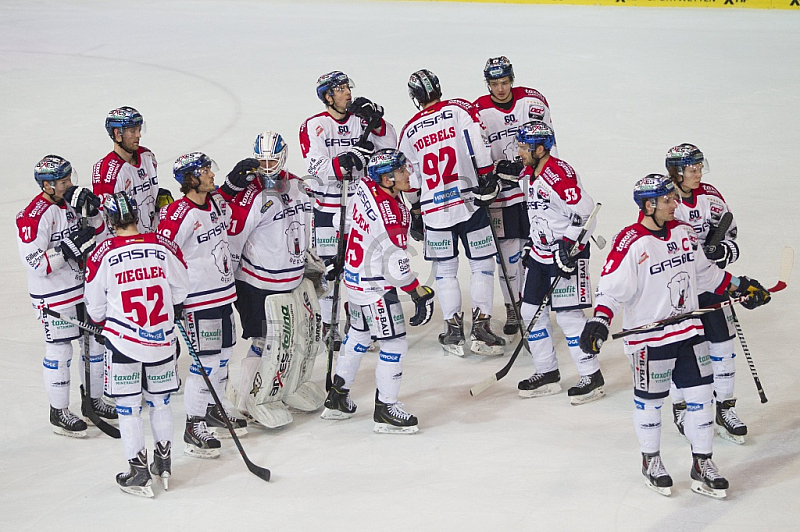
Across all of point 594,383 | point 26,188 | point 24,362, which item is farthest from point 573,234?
point 26,188

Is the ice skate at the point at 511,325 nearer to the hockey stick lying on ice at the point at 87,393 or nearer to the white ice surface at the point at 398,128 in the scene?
the white ice surface at the point at 398,128

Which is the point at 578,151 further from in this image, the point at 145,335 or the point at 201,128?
the point at 145,335

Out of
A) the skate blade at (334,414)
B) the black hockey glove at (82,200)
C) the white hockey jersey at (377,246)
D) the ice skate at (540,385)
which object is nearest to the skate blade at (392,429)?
the skate blade at (334,414)

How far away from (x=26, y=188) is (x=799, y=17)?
12421 millimetres

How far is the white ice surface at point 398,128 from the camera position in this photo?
498 cm

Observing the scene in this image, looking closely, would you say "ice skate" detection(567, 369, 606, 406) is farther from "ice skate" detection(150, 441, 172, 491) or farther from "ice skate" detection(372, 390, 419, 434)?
"ice skate" detection(150, 441, 172, 491)

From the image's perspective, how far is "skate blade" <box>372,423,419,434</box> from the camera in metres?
5.79

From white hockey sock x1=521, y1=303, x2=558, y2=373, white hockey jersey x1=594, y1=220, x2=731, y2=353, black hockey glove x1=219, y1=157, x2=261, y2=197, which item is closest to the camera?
white hockey jersey x1=594, y1=220, x2=731, y2=353

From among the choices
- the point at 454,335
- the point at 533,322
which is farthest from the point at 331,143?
the point at 533,322

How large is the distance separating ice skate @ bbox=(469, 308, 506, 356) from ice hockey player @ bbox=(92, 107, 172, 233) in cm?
221

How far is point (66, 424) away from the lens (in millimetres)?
5801

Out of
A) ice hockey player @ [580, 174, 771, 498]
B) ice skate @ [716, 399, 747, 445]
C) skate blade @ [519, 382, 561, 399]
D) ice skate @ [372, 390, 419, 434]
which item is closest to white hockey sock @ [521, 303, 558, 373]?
skate blade @ [519, 382, 561, 399]

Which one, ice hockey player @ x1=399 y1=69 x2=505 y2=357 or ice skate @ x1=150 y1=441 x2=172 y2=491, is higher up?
ice hockey player @ x1=399 y1=69 x2=505 y2=357

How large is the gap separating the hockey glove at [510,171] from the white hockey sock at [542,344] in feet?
2.89
